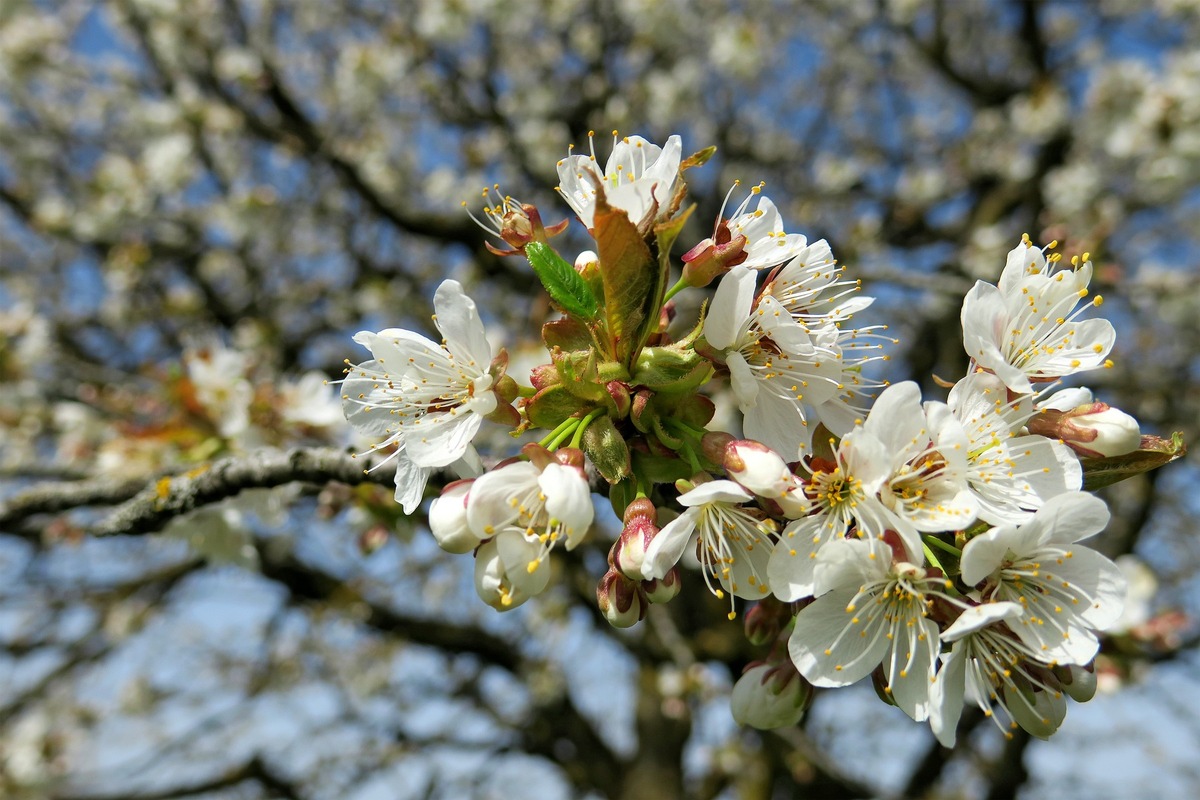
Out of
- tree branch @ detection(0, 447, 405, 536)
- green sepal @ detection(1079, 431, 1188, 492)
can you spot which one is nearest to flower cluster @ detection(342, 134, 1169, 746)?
green sepal @ detection(1079, 431, 1188, 492)

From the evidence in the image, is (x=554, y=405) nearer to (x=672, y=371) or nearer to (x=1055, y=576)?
(x=672, y=371)

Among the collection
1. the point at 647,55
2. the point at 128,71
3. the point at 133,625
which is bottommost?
the point at 133,625

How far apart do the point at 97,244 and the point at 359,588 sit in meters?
3.27

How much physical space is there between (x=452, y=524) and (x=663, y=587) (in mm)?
243

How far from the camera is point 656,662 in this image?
4.82 metres

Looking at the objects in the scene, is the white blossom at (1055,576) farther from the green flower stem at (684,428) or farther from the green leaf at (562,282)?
the green leaf at (562,282)

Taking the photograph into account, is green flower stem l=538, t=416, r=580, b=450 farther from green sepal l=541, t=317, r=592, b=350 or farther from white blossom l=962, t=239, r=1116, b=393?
white blossom l=962, t=239, r=1116, b=393

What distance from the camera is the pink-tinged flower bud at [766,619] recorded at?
1.01 m

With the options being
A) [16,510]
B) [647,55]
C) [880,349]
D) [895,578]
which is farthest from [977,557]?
[647,55]

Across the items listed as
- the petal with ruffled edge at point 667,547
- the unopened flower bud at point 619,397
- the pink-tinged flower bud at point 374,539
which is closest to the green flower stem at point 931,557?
the petal with ruffled edge at point 667,547

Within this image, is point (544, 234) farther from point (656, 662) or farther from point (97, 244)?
point (97, 244)

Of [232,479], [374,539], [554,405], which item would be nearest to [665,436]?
[554,405]

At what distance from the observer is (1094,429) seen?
0.85 metres

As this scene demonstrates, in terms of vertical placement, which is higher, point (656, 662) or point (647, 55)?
point (647, 55)
